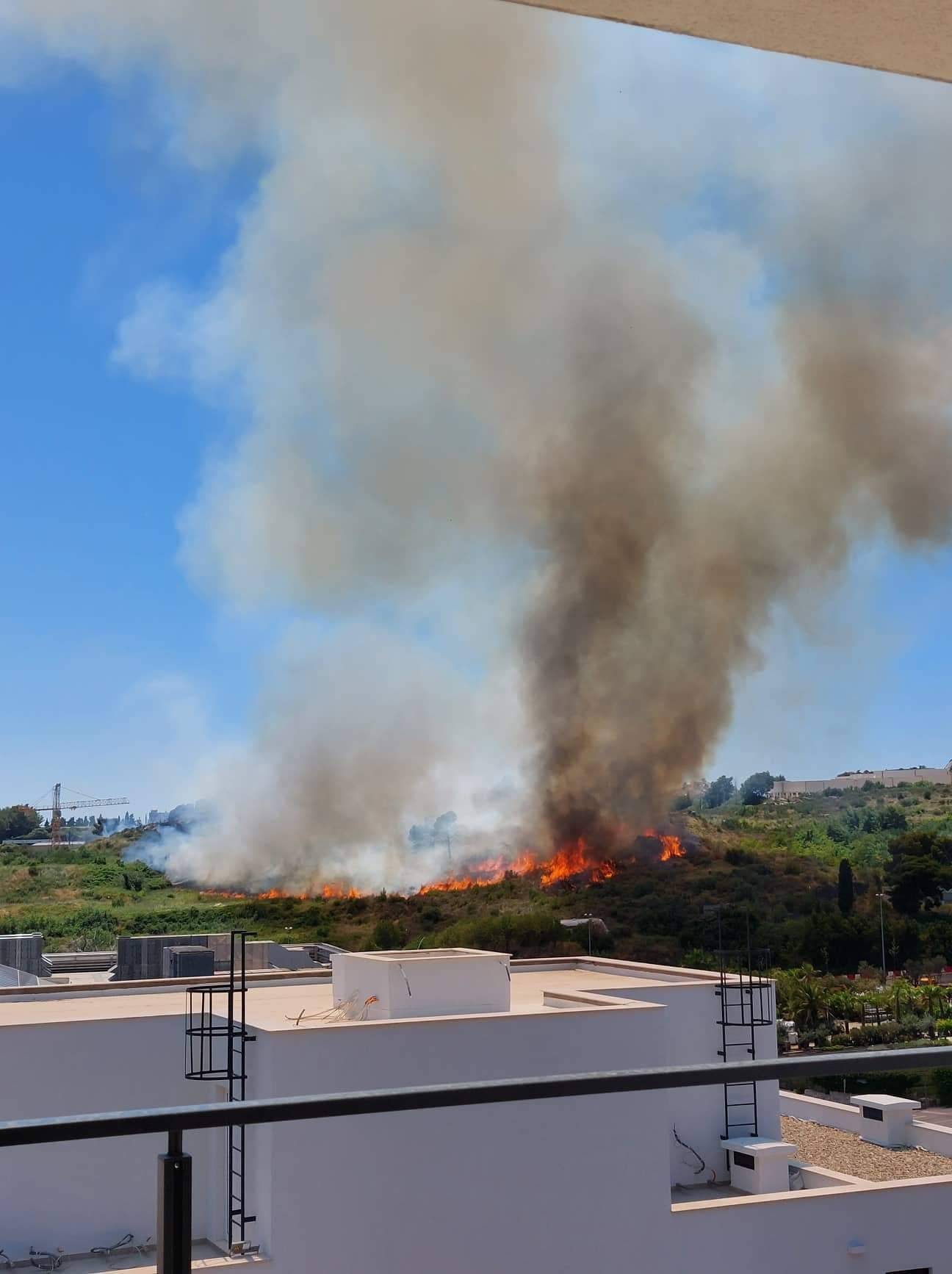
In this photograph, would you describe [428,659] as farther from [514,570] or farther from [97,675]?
[97,675]

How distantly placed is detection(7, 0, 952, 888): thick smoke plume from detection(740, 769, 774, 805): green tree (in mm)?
1733

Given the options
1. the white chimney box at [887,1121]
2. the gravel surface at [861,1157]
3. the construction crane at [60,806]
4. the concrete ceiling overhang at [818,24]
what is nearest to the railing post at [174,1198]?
the concrete ceiling overhang at [818,24]

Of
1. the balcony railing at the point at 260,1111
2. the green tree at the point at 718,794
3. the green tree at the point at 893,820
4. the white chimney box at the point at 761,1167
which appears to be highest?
the green tree at the point at 718,794

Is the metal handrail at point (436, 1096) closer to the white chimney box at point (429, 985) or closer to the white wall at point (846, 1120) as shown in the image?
the white chimney box at point (429, 985)

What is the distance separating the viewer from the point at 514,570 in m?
38.5

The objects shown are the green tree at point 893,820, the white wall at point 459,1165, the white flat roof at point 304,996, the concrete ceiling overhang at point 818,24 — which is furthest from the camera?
the green tree at point 893,820

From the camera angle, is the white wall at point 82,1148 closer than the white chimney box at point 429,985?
Yes

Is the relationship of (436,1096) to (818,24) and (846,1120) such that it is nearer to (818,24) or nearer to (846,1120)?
(818,24)

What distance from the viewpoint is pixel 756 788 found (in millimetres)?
38344

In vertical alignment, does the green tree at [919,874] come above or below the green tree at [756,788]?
below

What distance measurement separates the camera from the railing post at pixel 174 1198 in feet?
2.51

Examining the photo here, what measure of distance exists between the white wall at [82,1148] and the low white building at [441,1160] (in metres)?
0.01

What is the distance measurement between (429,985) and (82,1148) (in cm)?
262

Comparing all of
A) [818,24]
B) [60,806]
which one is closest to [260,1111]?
[818,24]
